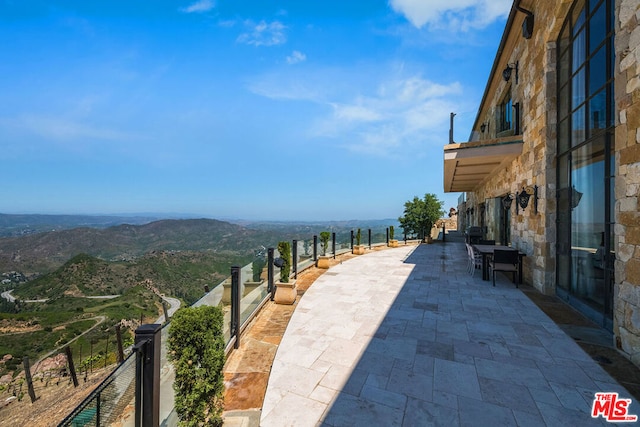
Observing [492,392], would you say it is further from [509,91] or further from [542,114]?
[509,91]

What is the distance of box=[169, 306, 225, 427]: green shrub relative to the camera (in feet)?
7.18

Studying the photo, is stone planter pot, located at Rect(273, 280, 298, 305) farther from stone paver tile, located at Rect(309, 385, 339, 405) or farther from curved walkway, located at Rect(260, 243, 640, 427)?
stone paver tile, located at Rect(309, 385, 339, 405)

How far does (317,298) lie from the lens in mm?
6133

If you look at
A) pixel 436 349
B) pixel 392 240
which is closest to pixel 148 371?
pixel 436 349

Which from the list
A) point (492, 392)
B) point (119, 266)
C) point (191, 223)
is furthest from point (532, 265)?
point (191, 223)

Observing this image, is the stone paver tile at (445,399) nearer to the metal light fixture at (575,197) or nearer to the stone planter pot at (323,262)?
the metal light fixture at (575,197)

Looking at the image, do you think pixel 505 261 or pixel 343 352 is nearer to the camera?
pixel 343 352

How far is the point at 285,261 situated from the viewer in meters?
6.27

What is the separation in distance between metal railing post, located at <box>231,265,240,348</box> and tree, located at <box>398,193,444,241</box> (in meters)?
16.5

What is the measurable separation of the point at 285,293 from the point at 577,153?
646cm

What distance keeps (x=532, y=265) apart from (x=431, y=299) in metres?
2.95

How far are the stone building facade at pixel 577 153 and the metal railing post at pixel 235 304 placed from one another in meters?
5.11

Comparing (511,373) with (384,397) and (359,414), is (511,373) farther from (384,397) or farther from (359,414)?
(359,414)

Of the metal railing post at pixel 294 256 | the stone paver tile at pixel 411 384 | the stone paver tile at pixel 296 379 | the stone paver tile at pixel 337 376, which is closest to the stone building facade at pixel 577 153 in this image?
the stone paver tile at pixel 411 384
